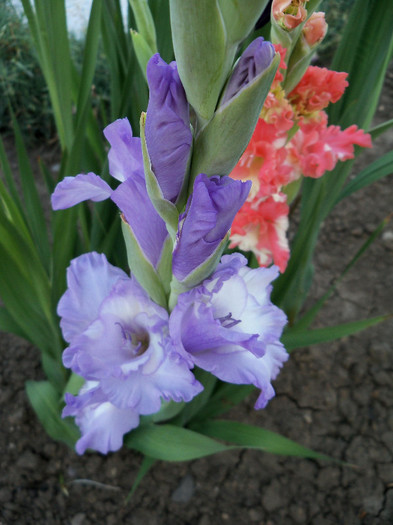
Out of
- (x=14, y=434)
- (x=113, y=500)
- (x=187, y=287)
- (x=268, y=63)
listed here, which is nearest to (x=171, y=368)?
(x=187, y=287)

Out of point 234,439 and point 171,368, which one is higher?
point 171,368

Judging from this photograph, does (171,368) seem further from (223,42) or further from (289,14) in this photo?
(289,14)

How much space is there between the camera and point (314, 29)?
2.65 feet

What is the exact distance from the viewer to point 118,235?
1.09m

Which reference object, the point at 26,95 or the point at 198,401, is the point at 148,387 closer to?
the point at 198,401

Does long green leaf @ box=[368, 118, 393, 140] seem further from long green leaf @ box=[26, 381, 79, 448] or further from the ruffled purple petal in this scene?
long green leaf @ box=[26, 381, 79, 448]

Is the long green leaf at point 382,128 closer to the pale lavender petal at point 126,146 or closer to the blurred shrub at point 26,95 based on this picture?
the pale lavender petal at point 126,146

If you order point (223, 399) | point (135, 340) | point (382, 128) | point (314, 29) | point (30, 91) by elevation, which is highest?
point (314, 29)

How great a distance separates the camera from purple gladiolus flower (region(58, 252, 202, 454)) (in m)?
0.57

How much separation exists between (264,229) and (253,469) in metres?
0.76

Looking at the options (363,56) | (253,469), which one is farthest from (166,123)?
(253,469)

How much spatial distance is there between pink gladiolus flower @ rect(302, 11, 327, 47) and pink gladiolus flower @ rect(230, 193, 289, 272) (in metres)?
0.28

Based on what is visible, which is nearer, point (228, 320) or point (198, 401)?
point (228, 320)

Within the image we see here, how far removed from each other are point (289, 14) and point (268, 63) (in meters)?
0.39
